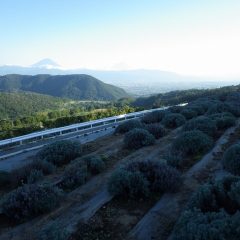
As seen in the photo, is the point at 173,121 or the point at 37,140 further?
the point at 173,121

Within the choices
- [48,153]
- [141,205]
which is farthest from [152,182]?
[48,153]

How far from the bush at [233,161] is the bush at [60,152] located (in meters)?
4.75

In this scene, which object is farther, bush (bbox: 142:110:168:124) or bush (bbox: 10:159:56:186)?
bush (bbox: 142:110:168:124)

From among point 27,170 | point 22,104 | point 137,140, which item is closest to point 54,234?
point 27,170

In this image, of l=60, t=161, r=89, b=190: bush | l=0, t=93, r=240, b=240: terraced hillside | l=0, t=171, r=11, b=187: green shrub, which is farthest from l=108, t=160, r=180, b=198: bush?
l=0, t=171, r=11, b=187: green shrub

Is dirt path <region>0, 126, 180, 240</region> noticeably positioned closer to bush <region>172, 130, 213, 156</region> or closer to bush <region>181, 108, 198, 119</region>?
bush <region>172, 130, 213, 156</region>

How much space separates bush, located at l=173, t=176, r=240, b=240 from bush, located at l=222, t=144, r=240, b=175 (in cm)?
164

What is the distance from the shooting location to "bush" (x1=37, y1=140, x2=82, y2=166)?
36.3 feet

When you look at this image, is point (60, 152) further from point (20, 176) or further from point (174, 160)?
point (174, 160)

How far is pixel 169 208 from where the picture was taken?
689cm

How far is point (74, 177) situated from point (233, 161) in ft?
11.6

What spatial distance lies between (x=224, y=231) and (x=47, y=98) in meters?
152

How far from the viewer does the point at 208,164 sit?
9469 millimetres

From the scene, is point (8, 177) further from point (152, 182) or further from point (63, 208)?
point (152, 182)
